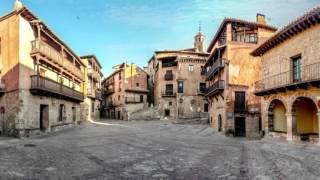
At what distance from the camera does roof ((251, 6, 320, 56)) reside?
698 inches

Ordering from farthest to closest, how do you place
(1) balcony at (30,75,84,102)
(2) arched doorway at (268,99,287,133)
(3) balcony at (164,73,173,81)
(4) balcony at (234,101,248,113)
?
(3) balcony at (164,73,173,81) < (4) balcony at (234,101,248,113) < (2) arched doorway at (268,99,287,133) < (1) balcony at (30,75,84,102)

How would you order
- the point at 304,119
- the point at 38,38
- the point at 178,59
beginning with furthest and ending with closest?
1. the point at 178,59
2. the point at 38,38
3. the point at 304,119

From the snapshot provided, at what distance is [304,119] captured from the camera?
21844 millimetres

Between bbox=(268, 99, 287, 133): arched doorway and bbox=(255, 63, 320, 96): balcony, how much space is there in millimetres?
1249

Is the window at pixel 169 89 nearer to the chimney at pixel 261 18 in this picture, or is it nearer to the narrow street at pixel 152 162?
the chimney at pixel 261 18

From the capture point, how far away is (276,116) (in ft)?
80.7

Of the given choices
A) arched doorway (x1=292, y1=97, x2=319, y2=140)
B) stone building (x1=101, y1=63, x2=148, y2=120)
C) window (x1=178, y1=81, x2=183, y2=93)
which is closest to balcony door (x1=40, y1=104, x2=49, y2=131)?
arched doorway (x1=292, y1=97, x2=319, y2=140)

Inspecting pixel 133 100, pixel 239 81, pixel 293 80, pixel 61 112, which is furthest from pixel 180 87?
pixel 293 80

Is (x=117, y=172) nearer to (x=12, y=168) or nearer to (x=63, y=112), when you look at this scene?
(x=12, y=168)

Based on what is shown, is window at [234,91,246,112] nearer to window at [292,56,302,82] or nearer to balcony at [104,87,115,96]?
window at [292,56,302,82]

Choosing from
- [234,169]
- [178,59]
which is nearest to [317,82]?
[234,169]

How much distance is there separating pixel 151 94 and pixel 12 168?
51172mm

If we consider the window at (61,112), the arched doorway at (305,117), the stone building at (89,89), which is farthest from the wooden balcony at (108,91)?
the arched doorway at (305,117)

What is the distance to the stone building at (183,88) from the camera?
50469 mm
